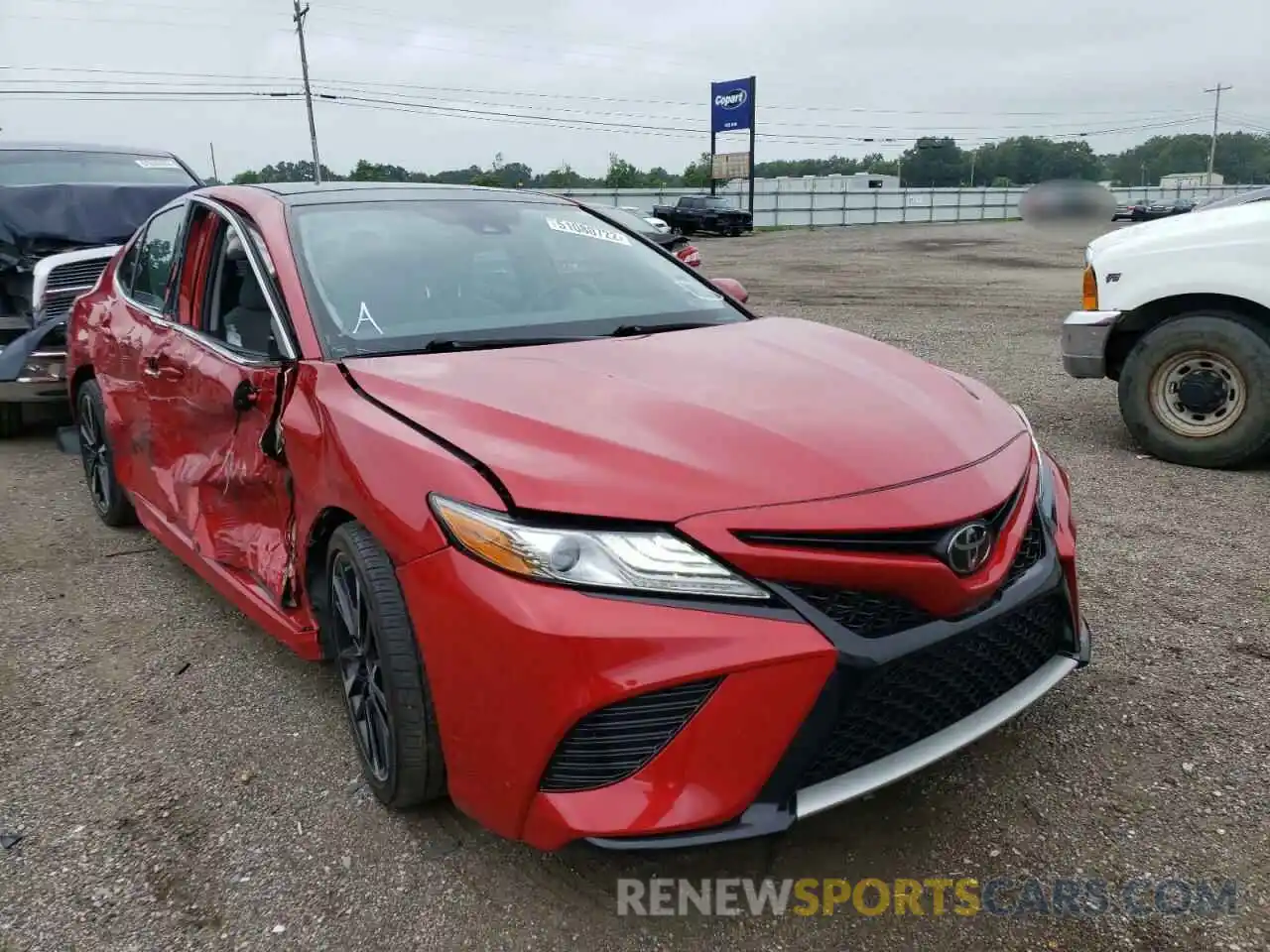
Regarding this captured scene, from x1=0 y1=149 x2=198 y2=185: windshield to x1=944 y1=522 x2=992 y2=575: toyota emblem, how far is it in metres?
7.26

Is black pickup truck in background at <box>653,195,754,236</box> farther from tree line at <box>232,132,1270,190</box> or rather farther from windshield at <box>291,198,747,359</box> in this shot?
windshield at <box>291,198,747,359</box>

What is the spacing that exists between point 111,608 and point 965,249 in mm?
27449

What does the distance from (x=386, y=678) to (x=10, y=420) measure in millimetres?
5703

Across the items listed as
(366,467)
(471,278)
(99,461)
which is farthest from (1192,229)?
(99,461)

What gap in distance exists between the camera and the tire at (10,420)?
6377 millimetres

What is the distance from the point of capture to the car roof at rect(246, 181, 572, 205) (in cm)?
322

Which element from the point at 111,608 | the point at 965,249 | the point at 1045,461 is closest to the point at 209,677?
the point at 111,608

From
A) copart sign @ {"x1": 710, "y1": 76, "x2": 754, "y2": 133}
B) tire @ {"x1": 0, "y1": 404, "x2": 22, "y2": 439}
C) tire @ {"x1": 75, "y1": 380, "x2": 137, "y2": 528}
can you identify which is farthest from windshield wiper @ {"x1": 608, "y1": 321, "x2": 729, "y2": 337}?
copart sign @ {"x1": 710, "y1": 76, "x2": 754, "y2": 133}

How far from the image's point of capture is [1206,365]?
504 centimetres

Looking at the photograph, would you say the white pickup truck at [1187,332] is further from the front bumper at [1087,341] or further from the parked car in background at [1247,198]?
the parked car in background at [1247,198]

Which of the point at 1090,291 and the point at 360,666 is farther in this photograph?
the point at 1090,291

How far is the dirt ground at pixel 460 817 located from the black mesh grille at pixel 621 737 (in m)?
0.23

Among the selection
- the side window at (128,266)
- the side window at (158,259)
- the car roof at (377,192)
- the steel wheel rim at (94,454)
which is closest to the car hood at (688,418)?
the car roof at (377,192)

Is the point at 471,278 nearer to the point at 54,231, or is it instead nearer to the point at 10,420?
the point at 10,420
